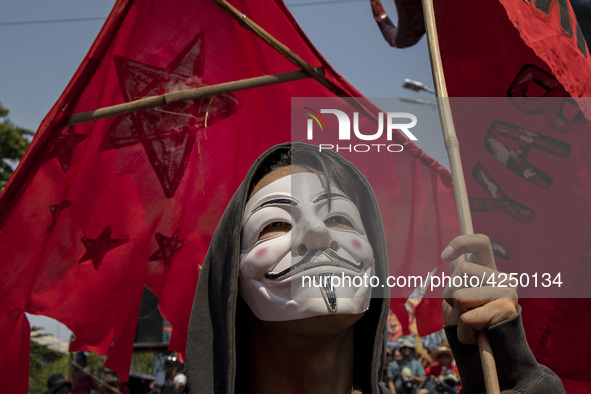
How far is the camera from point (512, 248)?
306cm

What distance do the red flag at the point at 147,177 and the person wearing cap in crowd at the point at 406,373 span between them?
16.0 feet

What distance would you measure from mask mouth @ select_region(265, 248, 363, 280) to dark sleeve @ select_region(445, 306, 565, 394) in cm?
48

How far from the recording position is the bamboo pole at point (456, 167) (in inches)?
69.1

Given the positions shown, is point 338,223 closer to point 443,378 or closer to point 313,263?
point 313,263

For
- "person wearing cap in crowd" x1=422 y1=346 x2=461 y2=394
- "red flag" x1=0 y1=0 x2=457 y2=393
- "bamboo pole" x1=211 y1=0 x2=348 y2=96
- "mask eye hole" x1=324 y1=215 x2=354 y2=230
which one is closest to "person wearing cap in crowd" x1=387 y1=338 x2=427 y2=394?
"person wearing cap in crowd" x1=422 y1=346 x2=461 y2=394

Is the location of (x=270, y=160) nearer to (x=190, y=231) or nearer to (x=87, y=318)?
(x=190, y=231)

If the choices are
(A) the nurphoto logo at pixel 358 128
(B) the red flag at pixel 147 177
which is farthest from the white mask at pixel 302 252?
(B) the red flag at pixel 147 177

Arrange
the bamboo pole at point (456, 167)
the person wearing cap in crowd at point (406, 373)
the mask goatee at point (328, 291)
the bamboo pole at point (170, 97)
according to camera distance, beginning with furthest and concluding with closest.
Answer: the person wearing cap in crowd at point (406, 373) < the bamboo pole at point (170, 97) < the mask goatee at point (328, 291) < the bamboo pole at point (456, 167)

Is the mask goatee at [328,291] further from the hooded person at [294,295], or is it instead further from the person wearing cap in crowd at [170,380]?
the person wearing cap in crowd at [170,380]

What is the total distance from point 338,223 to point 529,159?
1246 millimetres

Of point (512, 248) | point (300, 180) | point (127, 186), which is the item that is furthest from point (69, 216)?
point (512, 248)

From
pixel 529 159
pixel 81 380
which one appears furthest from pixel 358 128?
pixel 81 380

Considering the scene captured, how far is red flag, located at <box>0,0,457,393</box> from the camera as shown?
3426 millimetres

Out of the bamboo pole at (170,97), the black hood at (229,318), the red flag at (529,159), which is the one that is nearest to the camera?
the black hood at (229,318)
